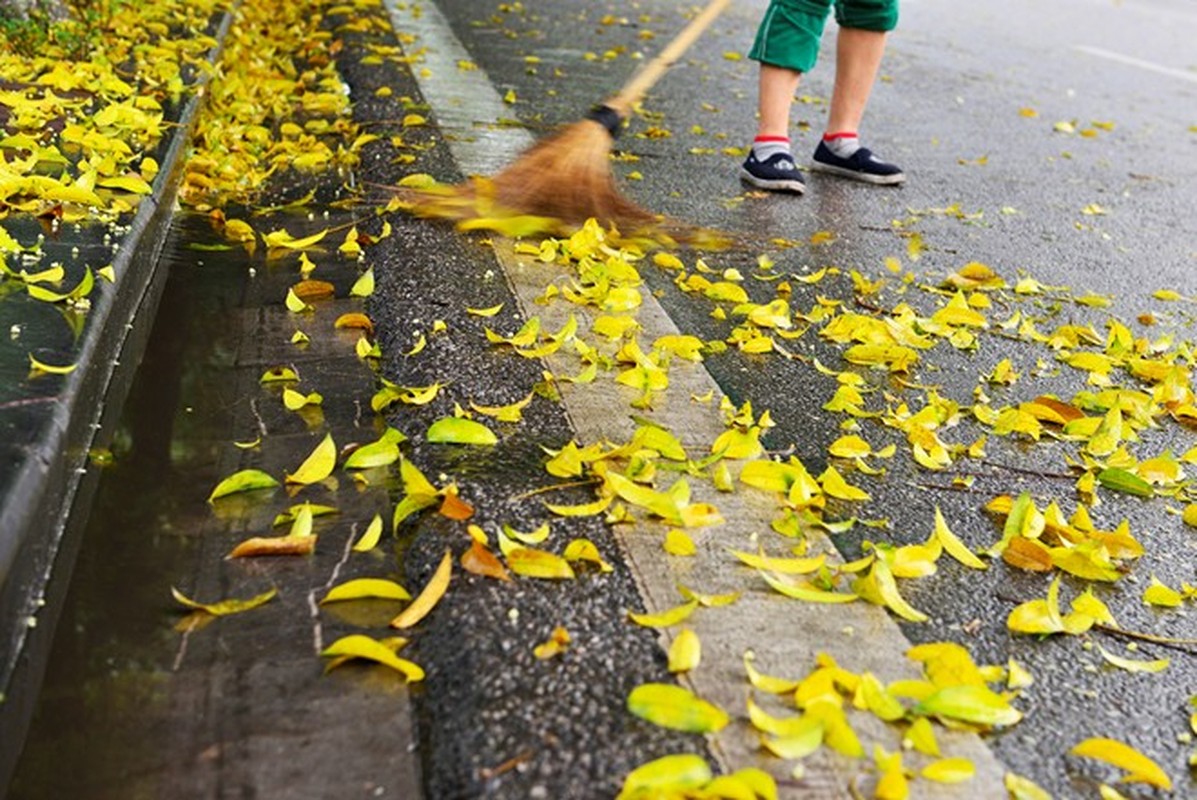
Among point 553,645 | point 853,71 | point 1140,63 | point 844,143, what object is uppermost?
point 553,645

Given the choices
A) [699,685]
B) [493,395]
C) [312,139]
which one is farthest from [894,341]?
[312,139]

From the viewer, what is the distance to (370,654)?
1766mm

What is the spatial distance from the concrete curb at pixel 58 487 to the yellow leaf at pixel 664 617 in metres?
0.75

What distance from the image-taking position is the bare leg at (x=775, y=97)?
454 centimetres

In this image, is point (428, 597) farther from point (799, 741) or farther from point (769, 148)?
point (769, 148)

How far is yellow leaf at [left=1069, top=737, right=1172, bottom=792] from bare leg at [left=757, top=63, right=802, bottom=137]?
3.11 meters

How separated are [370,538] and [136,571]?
1.12 ft

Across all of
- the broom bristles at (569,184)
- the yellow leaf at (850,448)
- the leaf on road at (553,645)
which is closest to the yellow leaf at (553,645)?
the leaf on road at (553,645)

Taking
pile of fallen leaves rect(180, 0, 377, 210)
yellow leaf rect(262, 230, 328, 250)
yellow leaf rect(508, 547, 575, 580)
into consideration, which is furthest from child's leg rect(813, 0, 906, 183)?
yellow leaf rect(508, 547, 575, 580)

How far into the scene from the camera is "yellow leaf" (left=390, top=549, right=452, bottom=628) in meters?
1.85

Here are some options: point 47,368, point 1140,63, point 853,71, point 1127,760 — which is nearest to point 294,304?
point 47,368

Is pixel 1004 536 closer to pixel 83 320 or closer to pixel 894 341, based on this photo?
pixel 894 341

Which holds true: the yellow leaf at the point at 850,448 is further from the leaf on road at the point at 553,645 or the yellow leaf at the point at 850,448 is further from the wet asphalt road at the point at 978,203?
the leaf on road at the point at 553,645

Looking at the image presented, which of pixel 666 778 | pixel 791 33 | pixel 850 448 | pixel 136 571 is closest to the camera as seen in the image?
pixel 666 778
